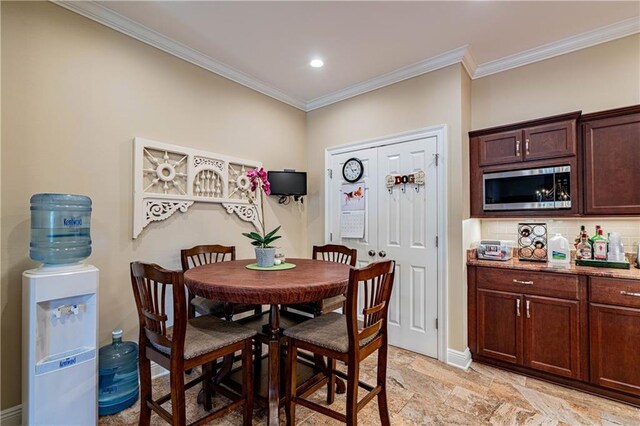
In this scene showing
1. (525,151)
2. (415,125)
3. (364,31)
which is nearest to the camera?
(364,31)

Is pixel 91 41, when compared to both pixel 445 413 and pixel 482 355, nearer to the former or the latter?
pixel 445 413

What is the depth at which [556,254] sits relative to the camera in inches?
97.2

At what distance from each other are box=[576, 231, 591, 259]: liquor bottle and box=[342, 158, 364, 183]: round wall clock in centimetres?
199

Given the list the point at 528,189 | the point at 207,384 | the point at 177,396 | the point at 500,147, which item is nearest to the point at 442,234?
the point at 528,189

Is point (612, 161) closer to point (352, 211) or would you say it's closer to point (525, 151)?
point (525, 151)

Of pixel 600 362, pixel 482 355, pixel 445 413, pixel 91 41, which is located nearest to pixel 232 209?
pixel 91 41

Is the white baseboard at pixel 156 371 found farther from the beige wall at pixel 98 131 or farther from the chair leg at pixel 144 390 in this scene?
the chair leg at pixel 144 390

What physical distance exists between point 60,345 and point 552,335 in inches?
131

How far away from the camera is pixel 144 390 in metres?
1.64

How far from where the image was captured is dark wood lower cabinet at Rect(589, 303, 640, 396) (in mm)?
2008

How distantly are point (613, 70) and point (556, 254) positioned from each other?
1.56m

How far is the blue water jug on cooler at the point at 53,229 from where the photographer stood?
178cm

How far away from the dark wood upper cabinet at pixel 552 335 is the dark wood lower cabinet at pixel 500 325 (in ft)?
0.20

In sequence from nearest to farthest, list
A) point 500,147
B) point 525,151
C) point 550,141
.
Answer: point 550,141 → point 525,151 → point 500,147
